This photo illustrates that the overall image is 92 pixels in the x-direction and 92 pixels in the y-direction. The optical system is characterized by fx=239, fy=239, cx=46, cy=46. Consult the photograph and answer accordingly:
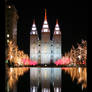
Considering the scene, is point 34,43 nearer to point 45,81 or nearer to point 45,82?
point 45,81

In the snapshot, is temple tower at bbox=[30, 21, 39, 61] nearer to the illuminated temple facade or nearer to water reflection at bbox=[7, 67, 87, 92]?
the illuminated temple facade

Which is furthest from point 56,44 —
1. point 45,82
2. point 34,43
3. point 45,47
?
point 45,82

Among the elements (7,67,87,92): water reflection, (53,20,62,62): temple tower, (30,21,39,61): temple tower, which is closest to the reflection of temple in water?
(7,67,87,92): water reflection

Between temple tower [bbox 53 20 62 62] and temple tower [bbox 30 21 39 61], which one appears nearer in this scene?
temple tower [bbox 30 21 39 61]

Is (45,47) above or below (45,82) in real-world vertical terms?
above

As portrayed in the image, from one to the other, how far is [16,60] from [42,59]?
43269 mm

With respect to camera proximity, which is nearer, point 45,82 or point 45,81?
point 45,82

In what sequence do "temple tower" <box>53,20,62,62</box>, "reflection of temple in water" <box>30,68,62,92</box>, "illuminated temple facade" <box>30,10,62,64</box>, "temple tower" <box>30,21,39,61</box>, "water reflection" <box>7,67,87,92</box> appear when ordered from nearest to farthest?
1. "reflection of temple in water" <box>30,68,62,92</box>
2. "water reflection" <box>7,67,87,92</box>
3. "temple tower" <box>30,21,39,61</box>
4. "illuminated temple facade" <box>30,10,62,64</box>
5. "temple tower" <box>53,20,62,62</box>

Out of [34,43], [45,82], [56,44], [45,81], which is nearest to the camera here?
→ [45,82]

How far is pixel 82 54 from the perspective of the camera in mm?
55094

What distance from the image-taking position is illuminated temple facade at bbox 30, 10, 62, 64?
99625 mm

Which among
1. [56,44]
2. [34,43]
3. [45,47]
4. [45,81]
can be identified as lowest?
[45,81]

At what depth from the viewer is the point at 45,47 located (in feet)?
327
